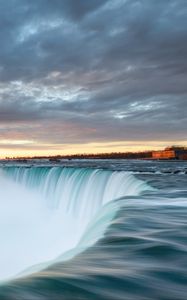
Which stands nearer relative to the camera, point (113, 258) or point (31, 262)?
point (113, 258)

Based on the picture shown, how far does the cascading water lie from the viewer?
20830mm

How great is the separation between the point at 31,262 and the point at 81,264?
16.0 metres

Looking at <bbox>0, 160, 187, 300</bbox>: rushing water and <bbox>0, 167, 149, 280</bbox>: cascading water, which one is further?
<bbox>0, 167, 149, 280</bbox>: cascading water

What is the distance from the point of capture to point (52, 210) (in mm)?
32438

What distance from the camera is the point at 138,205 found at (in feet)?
35.6

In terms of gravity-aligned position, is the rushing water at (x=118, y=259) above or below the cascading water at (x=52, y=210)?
above

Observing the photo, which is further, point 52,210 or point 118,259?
point 52,210

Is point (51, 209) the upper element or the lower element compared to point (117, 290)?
lower

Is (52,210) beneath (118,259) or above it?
beneath

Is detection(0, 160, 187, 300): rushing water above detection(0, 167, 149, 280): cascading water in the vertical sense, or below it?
above

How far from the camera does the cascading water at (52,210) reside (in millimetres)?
20830

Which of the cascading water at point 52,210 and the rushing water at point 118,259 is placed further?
the cascading water at point 52,210

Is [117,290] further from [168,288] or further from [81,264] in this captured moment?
[81,264]

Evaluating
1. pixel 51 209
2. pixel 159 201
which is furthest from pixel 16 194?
pixel 159 201
